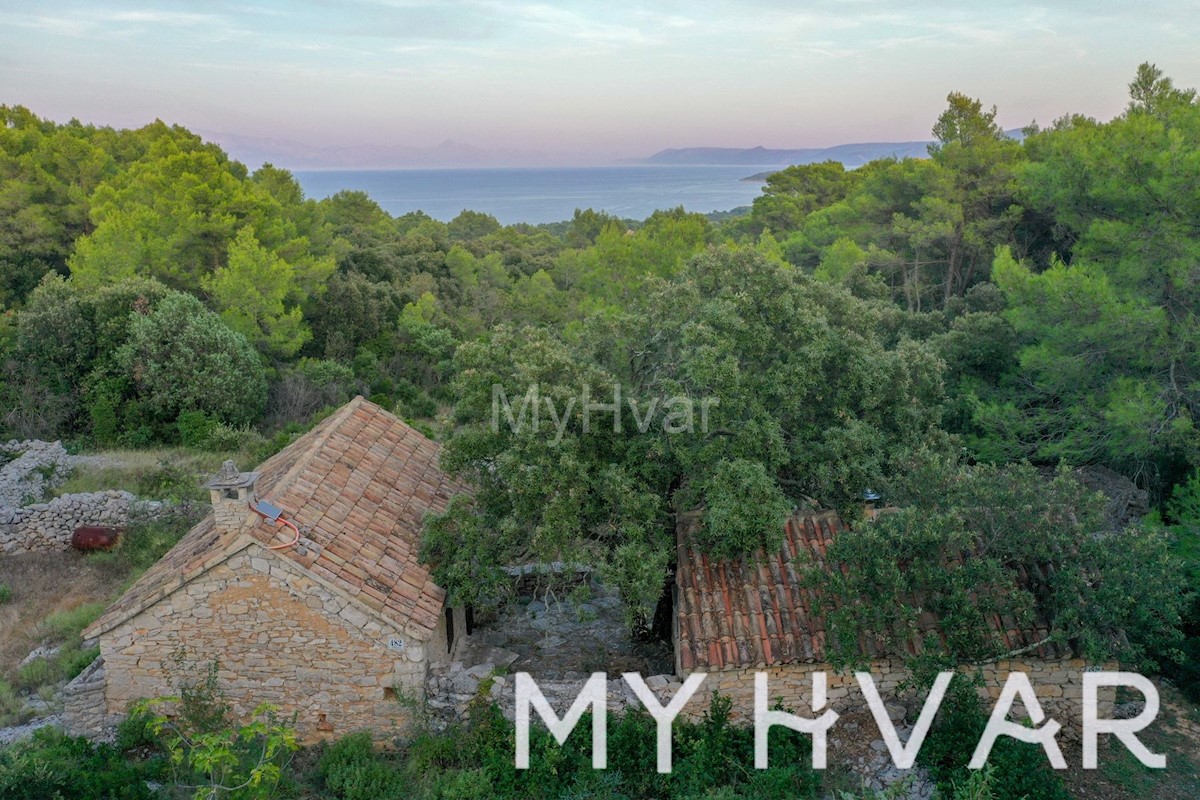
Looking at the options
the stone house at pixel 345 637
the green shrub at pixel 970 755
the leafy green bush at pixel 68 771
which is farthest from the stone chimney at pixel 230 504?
the green shrub at pixel 970 755

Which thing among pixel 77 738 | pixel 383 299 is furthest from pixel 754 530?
pixel 383 299

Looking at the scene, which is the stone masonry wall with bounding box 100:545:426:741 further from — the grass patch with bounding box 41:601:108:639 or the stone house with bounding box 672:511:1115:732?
the grass patch with bounding box 41:601:108:639

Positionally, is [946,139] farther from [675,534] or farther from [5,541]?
[5,541]

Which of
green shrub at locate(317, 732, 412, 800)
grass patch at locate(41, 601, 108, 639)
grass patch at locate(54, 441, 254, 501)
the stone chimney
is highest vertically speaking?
the stone chimney

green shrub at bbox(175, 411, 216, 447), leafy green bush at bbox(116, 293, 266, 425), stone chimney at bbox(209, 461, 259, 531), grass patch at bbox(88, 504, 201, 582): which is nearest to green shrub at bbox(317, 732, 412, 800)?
stone chimney at bbox(209, 461, 259, 531)

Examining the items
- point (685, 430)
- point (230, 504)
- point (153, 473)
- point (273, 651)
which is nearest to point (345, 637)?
point (273, 651)

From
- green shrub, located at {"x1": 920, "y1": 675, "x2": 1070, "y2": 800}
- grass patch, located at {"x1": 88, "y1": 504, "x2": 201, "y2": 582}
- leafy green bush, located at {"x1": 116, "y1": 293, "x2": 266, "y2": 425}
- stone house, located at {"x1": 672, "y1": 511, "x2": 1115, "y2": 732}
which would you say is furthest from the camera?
leafy green bush, located at {"x1": 116, "y1": 293, "x2": 266, "y2": 425}

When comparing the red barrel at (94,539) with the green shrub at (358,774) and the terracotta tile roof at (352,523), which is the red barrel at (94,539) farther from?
the green shrub at (358,774)

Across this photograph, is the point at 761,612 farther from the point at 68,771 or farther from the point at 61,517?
the point at 61,517
